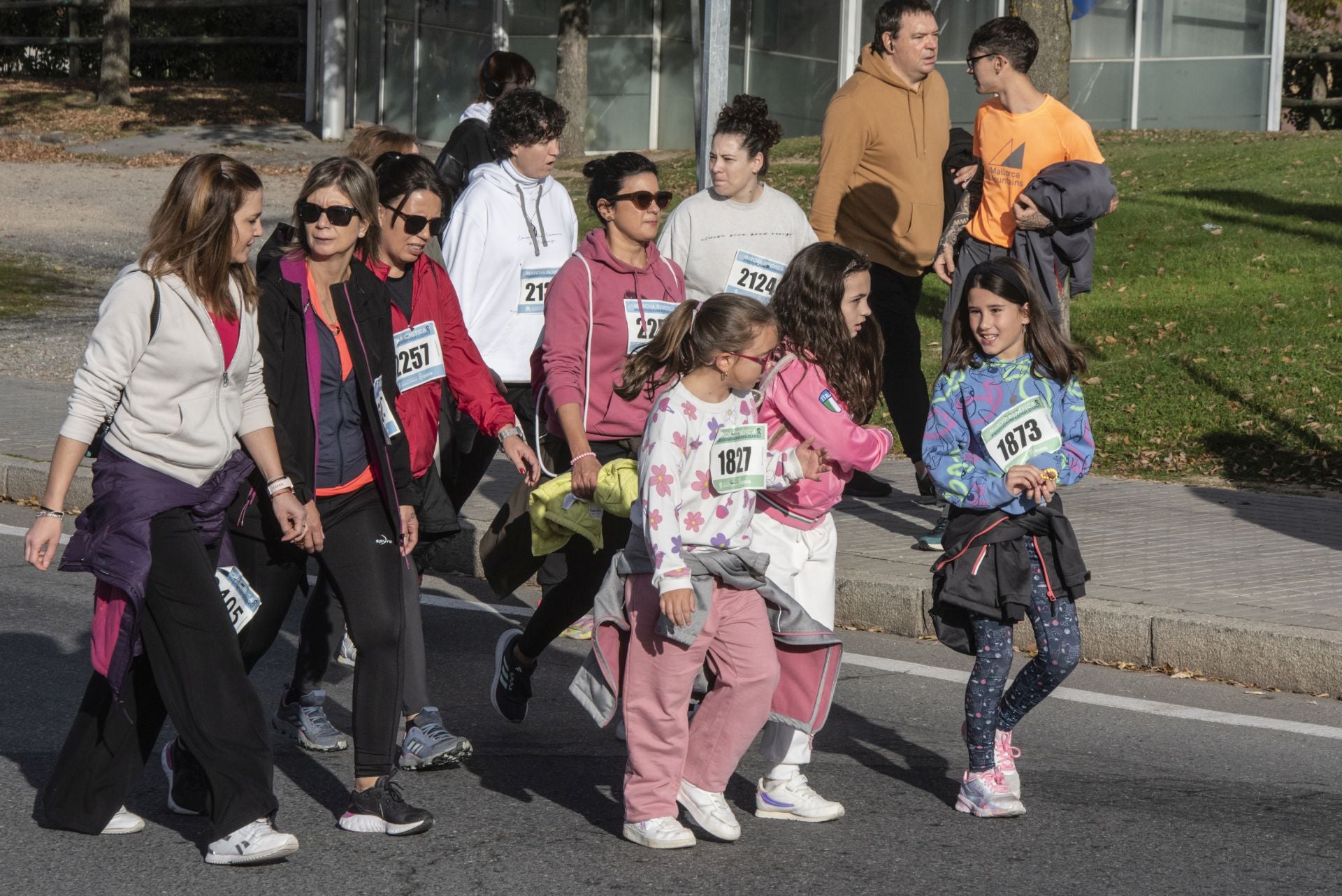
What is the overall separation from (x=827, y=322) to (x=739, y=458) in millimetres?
637

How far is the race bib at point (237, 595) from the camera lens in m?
4.50

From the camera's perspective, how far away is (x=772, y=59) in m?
26.6

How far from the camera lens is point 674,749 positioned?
4543mm

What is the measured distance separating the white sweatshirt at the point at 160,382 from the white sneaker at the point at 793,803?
1744mm

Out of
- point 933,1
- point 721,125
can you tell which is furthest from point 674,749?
point 933,1

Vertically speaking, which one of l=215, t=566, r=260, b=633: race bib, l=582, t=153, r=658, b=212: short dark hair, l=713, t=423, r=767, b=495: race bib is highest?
l=582, t=153, r=658, b=212: short dark hair

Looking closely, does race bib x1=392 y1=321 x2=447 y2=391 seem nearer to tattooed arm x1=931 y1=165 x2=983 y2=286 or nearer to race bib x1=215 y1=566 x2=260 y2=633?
race bib x1=215 y1=566 x2=260 y2=633

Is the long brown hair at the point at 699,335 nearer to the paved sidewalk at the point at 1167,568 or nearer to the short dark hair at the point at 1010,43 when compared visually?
the paved sidewalk at the point at 1167,568

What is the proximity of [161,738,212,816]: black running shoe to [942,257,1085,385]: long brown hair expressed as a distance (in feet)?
7.80

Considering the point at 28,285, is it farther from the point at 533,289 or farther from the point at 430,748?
the point at 430,748

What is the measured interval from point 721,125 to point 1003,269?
1699 millimetres

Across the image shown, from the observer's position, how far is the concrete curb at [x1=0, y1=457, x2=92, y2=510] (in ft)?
30.6

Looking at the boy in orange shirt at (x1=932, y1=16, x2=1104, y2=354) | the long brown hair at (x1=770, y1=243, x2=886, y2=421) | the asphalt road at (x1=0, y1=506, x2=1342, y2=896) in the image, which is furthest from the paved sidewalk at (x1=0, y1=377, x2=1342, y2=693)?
the long brown hair at (x1=770, y1=243, x2=886, y2=421)

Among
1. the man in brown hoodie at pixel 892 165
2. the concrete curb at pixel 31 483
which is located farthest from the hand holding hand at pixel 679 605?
the concrete curb at pixel 31 483
